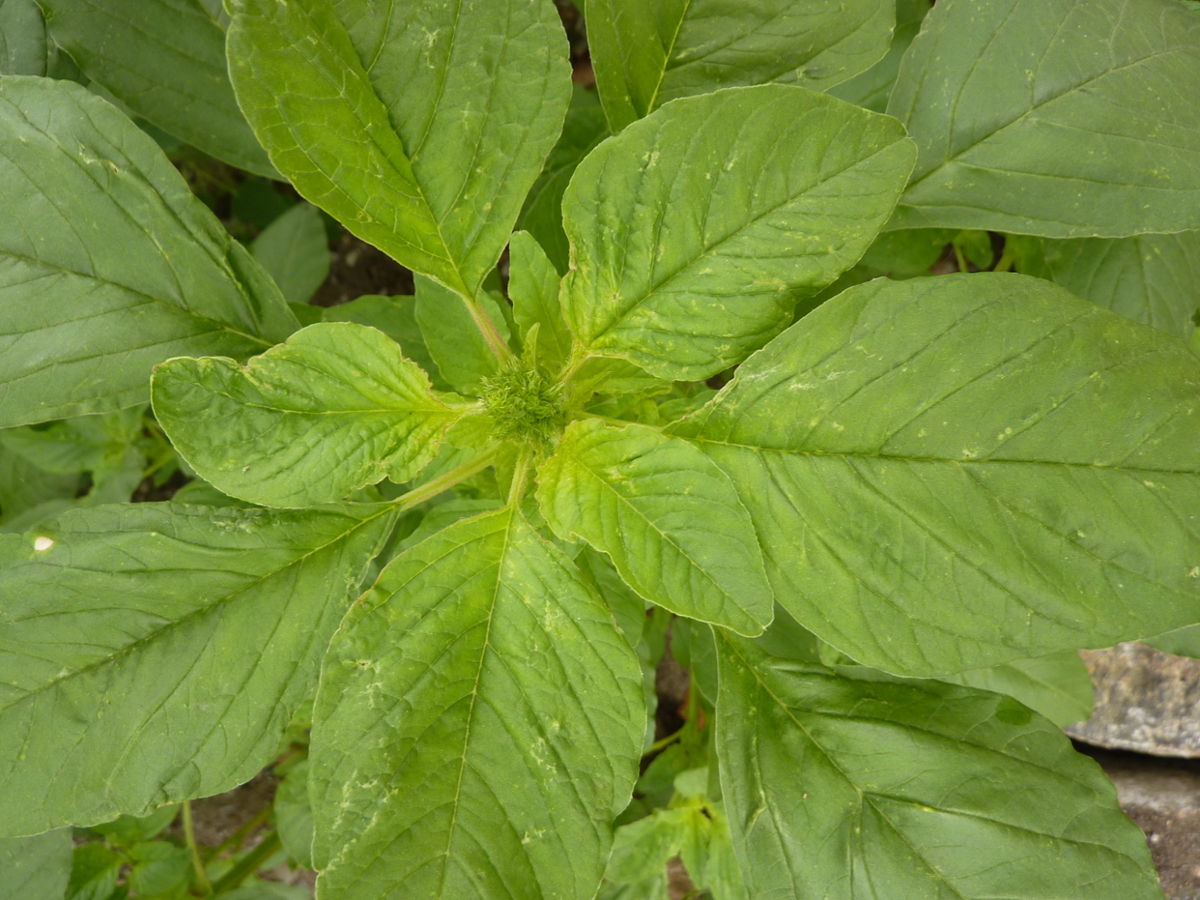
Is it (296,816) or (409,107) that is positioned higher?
(409,107)

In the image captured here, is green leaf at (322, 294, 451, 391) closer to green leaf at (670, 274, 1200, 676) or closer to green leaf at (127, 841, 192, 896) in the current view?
green leaf at (670, 274, 1200, 676)

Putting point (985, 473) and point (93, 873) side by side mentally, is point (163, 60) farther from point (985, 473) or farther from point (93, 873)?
point (93, 873)

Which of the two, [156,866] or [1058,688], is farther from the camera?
[156,866]

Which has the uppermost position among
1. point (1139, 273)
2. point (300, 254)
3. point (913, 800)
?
point (300, 254)

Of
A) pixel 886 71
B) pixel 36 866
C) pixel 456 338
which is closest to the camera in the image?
pixel 456 338

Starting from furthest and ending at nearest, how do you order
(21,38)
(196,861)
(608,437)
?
(196,861)
(21,38)
(608,437)

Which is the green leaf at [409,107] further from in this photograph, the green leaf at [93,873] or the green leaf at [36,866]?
the green leaf at [93,873]

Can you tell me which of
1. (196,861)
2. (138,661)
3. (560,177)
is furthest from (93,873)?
(560,177)
